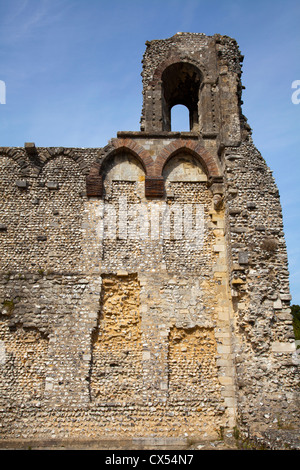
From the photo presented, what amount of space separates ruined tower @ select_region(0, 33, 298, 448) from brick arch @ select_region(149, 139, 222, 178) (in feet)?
0.12

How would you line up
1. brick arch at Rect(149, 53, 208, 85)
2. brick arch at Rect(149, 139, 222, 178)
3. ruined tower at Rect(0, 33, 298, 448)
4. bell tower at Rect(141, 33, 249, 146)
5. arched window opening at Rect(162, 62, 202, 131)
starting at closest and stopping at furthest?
ruined tower at Rect(0, 33, 298, 448) < brick arch at Rect(149, 139, 222, 178) < bell tower at Rect(141, 33, 249, 146) < brick arch at Rect(149, 53, 208, 85) < arched window opening at Rect(162, 62, 202, 131)

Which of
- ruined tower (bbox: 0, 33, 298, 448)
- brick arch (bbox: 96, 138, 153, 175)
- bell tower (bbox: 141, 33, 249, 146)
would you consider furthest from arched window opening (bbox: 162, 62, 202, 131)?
brick arch (bbox: 96, 138, 153, 175)

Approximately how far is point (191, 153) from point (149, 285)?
12.2ft

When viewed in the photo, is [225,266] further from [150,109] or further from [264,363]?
[150,109]

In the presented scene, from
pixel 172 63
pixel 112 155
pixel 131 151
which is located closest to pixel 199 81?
pixel 172 63

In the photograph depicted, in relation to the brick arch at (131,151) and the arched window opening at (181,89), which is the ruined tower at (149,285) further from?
the arched window opening at (181,89)

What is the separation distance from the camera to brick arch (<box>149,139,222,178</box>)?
1022 centimetres

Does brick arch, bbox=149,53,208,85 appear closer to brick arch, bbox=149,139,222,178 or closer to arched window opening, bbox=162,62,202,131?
arched window opening, bbox=162,62,202,131

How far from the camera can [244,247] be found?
909cm

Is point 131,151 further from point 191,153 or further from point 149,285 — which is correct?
point 149,285

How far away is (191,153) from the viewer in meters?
10.6

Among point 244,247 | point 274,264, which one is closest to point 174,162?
point 244,247

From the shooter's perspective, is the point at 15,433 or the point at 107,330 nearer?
the point at 15,433

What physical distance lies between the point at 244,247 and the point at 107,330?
3658 mm
